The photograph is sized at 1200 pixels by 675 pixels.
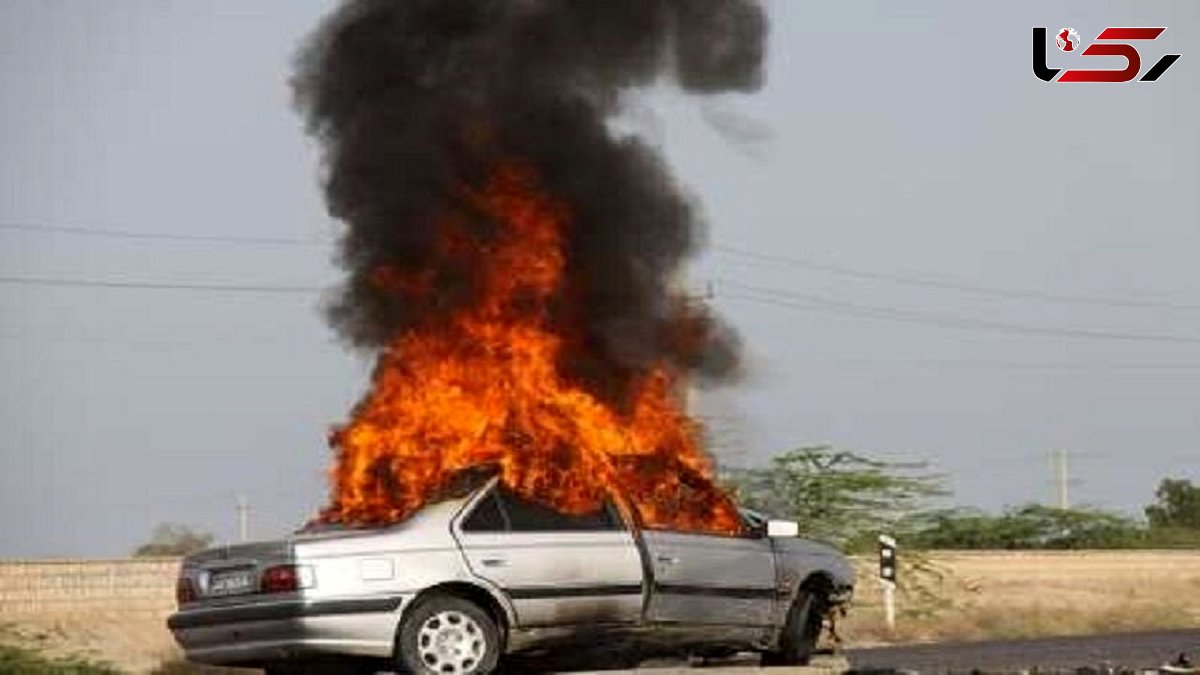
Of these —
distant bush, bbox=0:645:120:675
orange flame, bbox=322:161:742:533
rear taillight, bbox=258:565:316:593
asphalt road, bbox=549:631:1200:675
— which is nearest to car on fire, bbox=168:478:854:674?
rear taillight, bbox=258:565:316:593

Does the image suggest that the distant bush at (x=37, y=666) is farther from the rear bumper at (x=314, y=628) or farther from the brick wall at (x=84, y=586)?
the brick wall at (x=84, y=586)

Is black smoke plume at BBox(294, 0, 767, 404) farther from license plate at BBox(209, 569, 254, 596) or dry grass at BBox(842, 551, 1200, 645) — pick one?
dry grass at BBox(842, 551, 1200, 645)

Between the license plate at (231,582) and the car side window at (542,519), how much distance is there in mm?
1649

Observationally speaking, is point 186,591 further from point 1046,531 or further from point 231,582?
point 1046,531

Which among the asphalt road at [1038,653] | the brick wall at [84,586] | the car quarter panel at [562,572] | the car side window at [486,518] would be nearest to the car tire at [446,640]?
the car quarter panel at [562,572]

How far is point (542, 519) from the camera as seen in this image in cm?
1331

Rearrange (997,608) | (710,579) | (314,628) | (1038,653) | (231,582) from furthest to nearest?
1. (997,608)
2. (1038,653)
3. (710,579)
4. (231,582)
5. (314,628)

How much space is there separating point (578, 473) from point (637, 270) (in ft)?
9.30

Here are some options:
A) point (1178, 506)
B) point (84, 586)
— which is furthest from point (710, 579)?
point (1178, 506)

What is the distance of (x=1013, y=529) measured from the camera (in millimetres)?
50719

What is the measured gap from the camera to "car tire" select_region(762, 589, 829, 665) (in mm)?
14570

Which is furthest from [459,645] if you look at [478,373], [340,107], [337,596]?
[340,107]

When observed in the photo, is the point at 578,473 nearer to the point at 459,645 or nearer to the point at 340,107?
the point at 459,645

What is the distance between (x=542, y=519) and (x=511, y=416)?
1.28 m
